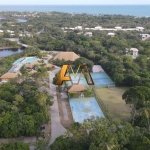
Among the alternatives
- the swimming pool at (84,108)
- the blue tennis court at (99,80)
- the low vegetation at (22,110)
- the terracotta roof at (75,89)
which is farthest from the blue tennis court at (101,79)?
the low vegetation at (22,110)

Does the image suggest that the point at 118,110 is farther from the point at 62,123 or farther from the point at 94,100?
the point at 62,123

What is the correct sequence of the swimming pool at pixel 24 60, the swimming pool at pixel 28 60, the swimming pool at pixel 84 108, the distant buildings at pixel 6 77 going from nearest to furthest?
1. the swimming pool at pixel 84 108
2. the distant buildings at pixel 6 77
3. the swimming pool at pixel 24 60
4. the swimming pool at pixel 28 60

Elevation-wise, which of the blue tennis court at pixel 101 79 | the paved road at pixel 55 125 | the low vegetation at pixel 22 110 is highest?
the low vegetation at pixel 22 110

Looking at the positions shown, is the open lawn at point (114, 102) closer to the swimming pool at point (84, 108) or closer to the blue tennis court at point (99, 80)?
the swimming pool at point (84, 108)

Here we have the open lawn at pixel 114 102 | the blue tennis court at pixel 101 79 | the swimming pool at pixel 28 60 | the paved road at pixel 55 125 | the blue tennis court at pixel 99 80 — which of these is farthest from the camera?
the swimming pool at pixel 28 60

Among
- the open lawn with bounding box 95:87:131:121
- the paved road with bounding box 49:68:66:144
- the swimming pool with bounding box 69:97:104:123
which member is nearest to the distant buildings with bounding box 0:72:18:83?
the paved road with bounding box 49:68:66:144

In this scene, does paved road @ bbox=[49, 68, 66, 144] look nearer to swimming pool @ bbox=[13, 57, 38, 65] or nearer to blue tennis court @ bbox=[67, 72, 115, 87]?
blue tennis court @ bbox=[67, 72, 115, 87]

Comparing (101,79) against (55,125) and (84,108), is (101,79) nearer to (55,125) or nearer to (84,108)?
(84,108)

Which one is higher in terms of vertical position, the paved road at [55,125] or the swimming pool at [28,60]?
the swimming pool at [28,60]

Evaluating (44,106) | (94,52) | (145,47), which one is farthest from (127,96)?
(145,47)
